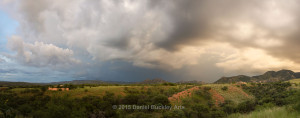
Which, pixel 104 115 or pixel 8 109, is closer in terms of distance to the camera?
pixel 8 109

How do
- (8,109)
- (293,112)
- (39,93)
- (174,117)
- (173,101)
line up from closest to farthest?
(8,109)
(293,112)
(174,117)
(173,101)
(39,93)

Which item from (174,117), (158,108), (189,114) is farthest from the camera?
(158,108)

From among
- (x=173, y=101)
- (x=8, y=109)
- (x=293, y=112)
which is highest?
(x=8, y=109)

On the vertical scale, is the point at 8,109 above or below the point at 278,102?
above

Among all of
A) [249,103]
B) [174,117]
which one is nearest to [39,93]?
[174,117]

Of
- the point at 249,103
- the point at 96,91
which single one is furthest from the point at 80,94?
the point at 249,103

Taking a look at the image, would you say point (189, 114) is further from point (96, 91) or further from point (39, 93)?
point (39, 93)

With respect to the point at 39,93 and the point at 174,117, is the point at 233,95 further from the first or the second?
the point at 39,93
